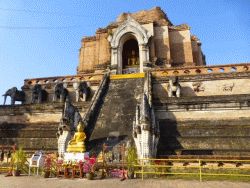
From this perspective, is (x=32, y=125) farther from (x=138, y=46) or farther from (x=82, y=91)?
(x=138, y=46)

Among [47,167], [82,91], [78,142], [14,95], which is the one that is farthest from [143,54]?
[47,167]

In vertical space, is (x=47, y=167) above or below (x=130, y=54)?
below

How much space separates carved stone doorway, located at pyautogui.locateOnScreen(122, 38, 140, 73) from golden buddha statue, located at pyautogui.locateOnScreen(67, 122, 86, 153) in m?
14.6

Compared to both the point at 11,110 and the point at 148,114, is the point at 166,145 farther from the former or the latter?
the point at 11,110

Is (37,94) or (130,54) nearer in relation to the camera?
(37,94)

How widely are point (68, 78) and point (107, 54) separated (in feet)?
21.2

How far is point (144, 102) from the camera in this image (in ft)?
39.3

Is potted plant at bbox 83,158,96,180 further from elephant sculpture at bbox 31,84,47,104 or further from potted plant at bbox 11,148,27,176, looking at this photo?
elephant sculpture at bbox 31,84,47,104

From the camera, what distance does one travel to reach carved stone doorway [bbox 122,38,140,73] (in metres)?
26.4

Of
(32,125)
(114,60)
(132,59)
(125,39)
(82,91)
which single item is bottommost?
(32,125)

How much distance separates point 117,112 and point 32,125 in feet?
19.4

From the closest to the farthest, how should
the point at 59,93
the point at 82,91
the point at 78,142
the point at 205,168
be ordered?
the point at 205,168, the point at 78,142, the point at 82,91, the point at 59,93

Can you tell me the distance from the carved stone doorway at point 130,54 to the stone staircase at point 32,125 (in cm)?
1078

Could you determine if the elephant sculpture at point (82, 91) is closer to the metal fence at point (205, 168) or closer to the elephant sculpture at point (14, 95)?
the elephant sculpture at point (14, 95)
